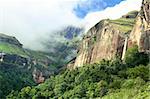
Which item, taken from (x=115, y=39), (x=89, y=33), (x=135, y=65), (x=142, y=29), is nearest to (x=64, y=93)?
(x=135, y=65)

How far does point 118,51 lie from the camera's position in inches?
6344

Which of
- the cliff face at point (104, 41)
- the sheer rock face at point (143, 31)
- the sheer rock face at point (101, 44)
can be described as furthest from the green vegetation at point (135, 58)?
the sheer rock face at point (101, 44)

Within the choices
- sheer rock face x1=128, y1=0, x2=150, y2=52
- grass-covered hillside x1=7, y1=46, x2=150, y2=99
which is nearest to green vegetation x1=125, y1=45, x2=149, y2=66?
grass-covered hillside x1=7, y1=46, x2=150, y2=99

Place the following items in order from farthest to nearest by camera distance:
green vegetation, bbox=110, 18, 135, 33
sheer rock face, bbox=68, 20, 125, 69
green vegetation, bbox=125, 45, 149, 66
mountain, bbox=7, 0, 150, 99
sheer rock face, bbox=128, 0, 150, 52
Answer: green vegetation, bbox=110, 18, 135, 33, sheer rock face, bbox=68, 20, 125, 69, sheer rock face, bbox=128, 0, 150, 52, green vegetation, bbox=125, 45, 149, 66, mountain, bbox=7, 0, 150, 99

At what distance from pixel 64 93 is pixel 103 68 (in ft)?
40.8

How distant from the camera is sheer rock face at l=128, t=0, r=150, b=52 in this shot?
451 ft

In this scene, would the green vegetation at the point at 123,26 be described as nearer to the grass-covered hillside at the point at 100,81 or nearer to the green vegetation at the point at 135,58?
the grass-covered hillside at the point at 100,81

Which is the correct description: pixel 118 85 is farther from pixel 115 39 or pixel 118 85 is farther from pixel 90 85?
pixel 115 39

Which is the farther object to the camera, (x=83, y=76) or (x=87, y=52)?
(x=87, y=52)

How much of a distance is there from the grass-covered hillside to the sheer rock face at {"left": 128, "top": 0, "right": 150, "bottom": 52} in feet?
8.27

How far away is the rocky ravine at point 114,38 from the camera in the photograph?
460 feet

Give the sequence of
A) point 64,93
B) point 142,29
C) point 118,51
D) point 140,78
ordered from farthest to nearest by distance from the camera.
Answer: point 118,51 → point 142,29 → point 64,93 → point 140,78

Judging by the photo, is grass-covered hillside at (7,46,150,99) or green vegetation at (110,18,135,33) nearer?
grass-covered hillside at (7,46,150,99)

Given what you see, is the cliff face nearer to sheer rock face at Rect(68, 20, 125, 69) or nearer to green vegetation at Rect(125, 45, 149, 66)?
sheer rock face at Rect(68, 20, 125, 69)
